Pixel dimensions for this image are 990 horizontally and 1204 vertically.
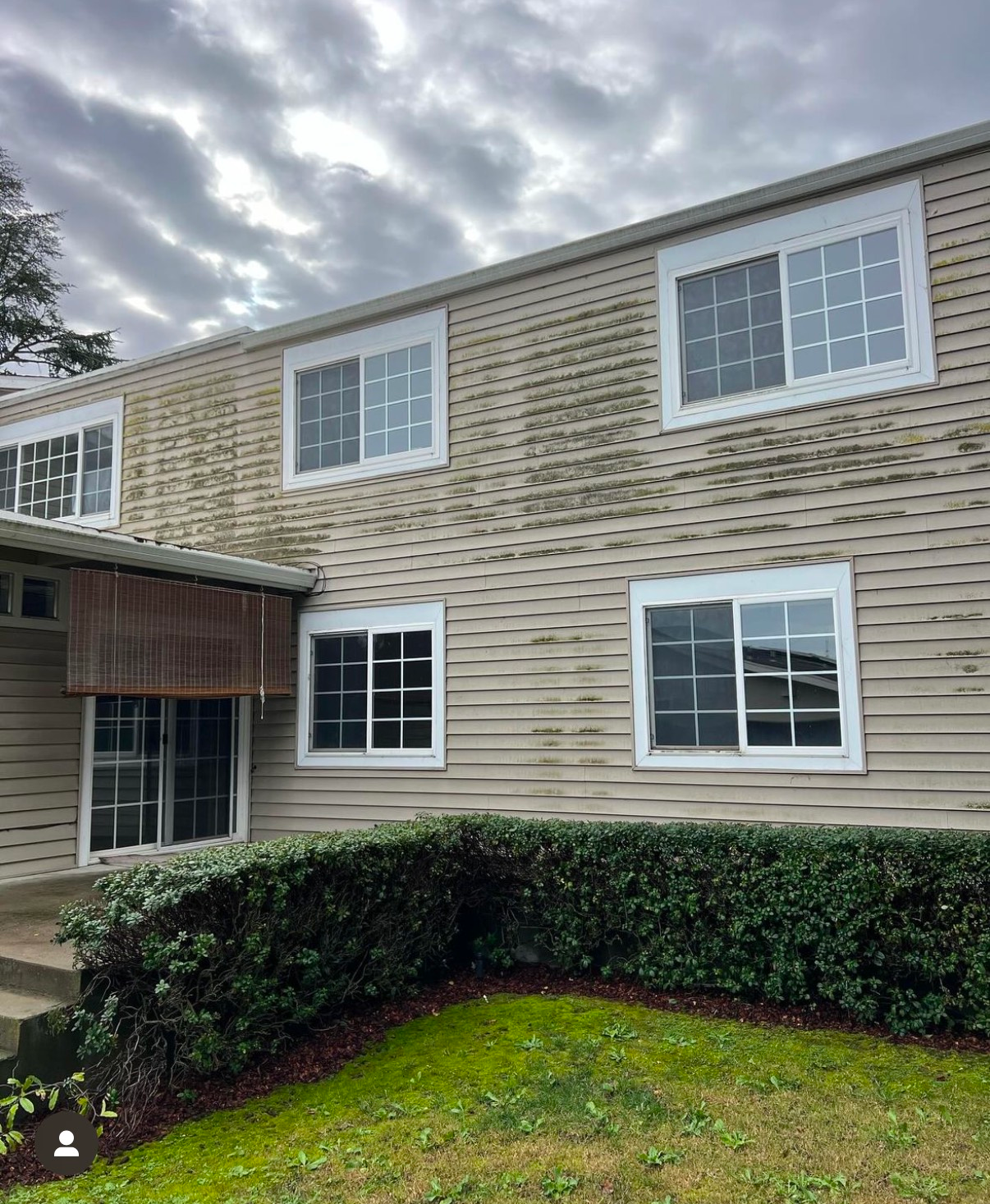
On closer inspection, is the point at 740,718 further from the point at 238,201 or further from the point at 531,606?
the point at 238,201

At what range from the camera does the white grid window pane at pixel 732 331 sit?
677 centimetres

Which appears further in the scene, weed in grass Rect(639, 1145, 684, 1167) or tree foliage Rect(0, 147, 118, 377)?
tree foliage Rect(0, 147, 118, 377)

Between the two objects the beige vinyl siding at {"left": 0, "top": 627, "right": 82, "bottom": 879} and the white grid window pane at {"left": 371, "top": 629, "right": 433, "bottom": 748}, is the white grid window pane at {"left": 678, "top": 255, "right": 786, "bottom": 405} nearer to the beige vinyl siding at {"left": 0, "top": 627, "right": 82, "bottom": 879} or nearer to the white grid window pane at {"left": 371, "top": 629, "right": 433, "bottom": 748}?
the white grid window pane at {"left": 371, "top": 629, "right": 433, "bottom": 748}

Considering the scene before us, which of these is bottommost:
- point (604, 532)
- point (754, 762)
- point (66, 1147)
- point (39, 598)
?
point (66, 1147)

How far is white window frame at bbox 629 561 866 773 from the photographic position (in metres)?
6.13

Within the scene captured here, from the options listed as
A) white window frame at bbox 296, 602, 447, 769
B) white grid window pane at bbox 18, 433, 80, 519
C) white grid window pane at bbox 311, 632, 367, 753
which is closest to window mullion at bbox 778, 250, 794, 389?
white window frame at bbox 296, 602, 447, 769

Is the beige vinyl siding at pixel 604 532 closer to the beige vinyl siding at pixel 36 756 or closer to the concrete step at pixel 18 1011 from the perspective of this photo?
the beige vinyl siding at pixel 36 756

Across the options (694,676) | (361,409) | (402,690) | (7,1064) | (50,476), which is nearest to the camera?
(7,1064)

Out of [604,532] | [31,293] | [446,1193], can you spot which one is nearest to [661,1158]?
[446,1193]

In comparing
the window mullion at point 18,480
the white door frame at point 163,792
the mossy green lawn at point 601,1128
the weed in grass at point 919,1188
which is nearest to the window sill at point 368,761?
the white door frame at point 163,792

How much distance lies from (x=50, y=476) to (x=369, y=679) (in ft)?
18.5

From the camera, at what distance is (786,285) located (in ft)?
22.0

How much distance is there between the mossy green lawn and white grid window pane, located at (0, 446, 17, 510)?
9.46 m

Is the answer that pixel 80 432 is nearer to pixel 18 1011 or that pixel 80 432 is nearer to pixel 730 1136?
pixel 18 1011
